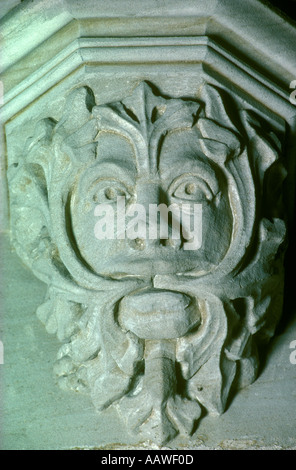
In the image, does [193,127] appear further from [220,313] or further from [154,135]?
[220,313]

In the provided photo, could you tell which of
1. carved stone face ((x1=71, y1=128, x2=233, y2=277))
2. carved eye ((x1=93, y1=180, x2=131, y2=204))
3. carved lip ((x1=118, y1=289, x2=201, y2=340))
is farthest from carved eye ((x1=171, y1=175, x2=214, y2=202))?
carved lip ((x1=118, y1=289, x2=201, y2=340))

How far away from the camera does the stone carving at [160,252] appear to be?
144cm

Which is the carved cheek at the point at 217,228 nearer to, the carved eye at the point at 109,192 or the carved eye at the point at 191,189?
the carved eye at the point at 191,189

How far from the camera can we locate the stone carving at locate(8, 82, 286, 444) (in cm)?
144

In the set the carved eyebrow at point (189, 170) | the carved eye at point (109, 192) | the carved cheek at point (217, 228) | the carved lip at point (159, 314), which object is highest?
the carved eyebrow at point (189, 170)

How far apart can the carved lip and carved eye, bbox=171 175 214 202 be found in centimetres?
23

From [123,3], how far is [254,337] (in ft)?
3.10

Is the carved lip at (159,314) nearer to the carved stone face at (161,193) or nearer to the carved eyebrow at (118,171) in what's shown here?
the carved stone face at (161,193)

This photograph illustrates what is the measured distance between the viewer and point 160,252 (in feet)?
4.64

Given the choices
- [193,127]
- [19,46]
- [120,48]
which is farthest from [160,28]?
[19,46]

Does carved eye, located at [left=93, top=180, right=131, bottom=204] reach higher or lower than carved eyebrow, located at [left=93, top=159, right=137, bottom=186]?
lower

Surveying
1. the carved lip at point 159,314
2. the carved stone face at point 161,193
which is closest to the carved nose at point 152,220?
the carved stone face at point 161,193

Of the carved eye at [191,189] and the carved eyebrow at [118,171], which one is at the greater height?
the carved eyebrow at [118,171]

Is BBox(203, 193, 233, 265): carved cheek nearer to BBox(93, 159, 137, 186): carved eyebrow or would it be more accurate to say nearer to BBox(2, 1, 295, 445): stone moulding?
BBox(2, 1, 295, 445): stone moulding
